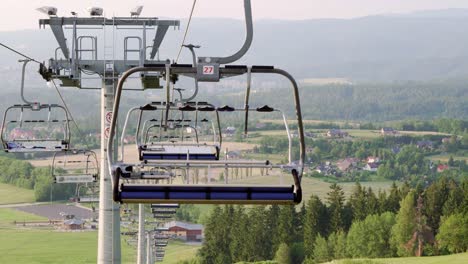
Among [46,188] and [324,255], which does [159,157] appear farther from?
[46,188]

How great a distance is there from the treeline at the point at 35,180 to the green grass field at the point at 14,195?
832 mm

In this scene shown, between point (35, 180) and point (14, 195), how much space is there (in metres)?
3.64

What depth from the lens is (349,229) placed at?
72.5 metres

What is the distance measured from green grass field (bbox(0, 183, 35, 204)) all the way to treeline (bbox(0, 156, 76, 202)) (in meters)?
0.83

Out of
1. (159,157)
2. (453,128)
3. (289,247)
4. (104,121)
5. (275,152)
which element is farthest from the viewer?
(453,128)

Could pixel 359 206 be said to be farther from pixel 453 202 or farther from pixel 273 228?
pixel 453 202

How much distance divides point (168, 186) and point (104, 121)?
23.9 feet

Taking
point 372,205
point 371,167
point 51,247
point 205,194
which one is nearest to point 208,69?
point 205,194

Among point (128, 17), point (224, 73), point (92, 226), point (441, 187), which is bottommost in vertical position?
point (92, 226)

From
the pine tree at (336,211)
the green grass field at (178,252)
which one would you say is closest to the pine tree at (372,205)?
the pine tree at (336,211)

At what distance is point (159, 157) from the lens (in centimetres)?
1327

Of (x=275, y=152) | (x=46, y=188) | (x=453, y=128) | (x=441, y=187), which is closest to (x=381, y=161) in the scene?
(x=275, y=152)

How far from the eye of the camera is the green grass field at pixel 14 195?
11194 cm

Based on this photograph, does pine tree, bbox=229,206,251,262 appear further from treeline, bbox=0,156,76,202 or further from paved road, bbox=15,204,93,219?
treeline, bbox=0,156,76,202
